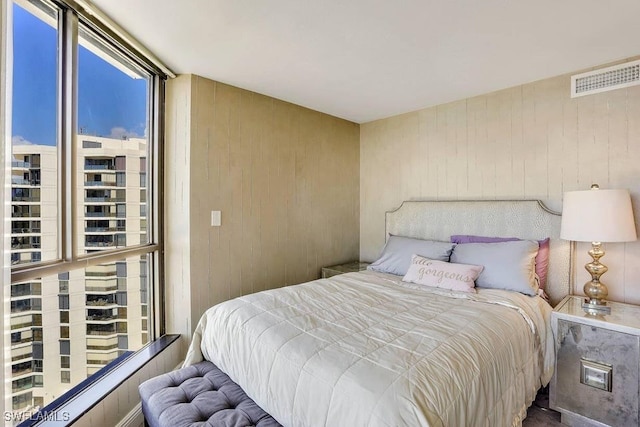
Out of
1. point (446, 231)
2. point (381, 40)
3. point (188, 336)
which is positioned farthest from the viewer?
point (446, 231)

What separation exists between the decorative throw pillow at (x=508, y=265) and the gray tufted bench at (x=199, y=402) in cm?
174

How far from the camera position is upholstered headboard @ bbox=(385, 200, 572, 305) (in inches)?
88.9

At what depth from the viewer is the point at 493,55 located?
201 cm

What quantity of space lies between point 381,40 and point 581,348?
2.16 m

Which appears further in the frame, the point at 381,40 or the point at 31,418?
the point at 381,40

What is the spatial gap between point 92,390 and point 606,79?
3.79 metres

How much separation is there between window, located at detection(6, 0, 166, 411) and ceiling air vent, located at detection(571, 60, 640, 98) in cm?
314

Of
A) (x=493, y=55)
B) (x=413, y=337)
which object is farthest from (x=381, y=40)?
(x=413, y=337)

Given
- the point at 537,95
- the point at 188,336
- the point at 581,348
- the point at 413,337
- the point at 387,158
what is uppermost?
the point at 537,95

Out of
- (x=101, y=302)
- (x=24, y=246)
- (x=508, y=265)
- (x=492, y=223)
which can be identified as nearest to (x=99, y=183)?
(x=24, y=246)

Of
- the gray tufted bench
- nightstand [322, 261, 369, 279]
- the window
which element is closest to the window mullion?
the window

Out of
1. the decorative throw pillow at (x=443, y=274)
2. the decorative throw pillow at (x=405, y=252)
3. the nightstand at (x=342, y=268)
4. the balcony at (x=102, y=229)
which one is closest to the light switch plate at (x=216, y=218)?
the balcony at (x=102, y=229)

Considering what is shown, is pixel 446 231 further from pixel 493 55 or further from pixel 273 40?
pixel 273 40

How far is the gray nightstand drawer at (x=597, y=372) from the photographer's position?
5.11 ft
